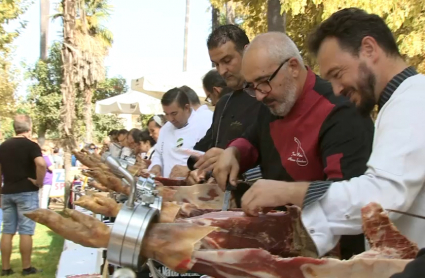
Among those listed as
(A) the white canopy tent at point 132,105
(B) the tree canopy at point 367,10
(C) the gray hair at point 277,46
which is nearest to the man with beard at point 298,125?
(C) the gray hair at point 277,46

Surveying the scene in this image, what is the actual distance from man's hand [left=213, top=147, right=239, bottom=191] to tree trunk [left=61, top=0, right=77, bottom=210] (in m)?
12.2

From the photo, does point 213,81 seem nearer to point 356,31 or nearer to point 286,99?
point 286,99

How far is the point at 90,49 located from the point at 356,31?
57.0ft

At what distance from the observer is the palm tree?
1629cm

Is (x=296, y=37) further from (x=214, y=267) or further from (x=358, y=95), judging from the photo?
(x=214, y=267)

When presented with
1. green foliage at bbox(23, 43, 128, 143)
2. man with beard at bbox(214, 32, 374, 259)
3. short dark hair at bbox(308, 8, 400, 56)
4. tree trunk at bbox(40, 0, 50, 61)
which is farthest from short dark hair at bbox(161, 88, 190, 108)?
tree trunk at bbox(40, 0, 50, 61)

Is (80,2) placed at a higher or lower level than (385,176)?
higher

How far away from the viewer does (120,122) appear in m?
35.5

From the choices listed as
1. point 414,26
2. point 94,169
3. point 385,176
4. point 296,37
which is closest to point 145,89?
point 296,37

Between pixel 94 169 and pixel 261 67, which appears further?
pixel 94 169

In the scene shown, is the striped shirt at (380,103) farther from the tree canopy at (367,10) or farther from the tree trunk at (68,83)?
the tree trunk at (68,83)

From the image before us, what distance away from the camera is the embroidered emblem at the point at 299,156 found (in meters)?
2.30

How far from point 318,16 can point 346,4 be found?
843mm

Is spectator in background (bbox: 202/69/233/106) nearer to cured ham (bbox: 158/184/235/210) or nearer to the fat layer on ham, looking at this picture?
cured ham (bbox: 158/184/235/210)
